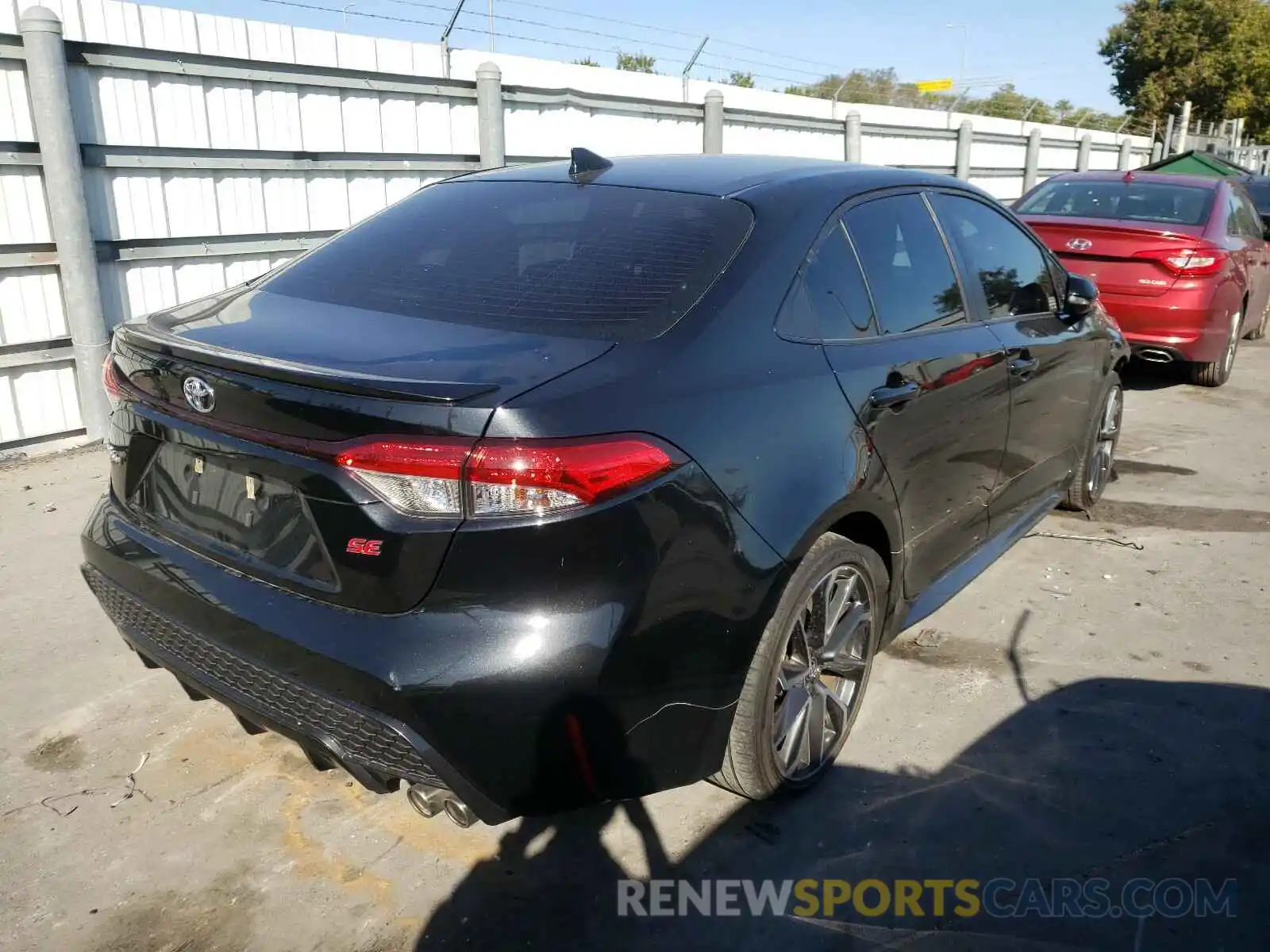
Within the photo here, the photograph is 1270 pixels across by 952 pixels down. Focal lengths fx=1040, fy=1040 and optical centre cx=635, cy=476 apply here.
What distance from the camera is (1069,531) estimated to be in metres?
5.03

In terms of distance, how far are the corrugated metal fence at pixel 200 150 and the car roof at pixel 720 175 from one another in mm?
3371

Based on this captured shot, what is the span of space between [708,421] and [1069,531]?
11.1 feet

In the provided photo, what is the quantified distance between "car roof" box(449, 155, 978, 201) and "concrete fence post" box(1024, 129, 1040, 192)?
15.1 metres

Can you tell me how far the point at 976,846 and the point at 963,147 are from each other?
14145 millimetres

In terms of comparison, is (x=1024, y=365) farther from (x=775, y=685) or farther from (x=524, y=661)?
(x=524, y=661)

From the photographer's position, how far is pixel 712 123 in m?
9.88

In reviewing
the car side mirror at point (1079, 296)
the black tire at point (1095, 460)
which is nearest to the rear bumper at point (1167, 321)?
the black tire at point (1095, 460)

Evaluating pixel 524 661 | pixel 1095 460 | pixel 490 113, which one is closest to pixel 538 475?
pixel 524 661

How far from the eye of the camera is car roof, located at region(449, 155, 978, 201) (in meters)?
2.98

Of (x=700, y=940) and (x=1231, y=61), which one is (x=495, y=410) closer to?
(x=700, y=940)

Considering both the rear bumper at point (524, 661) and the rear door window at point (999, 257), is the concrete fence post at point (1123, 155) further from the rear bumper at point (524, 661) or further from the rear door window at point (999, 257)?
the rear bumper at point (524, 661)

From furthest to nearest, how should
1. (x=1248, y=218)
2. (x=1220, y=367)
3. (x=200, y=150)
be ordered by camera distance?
(x=1248, y=218) < (x=1220, y=367) < (x=200, y=150)

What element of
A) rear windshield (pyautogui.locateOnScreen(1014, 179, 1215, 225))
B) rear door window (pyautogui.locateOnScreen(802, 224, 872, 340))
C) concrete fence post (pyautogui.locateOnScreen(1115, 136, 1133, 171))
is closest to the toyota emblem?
rear door window (pyautogui.locateOnScreen(802, 224, 872, 340))

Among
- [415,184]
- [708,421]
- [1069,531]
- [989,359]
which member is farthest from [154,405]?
[415,184]
